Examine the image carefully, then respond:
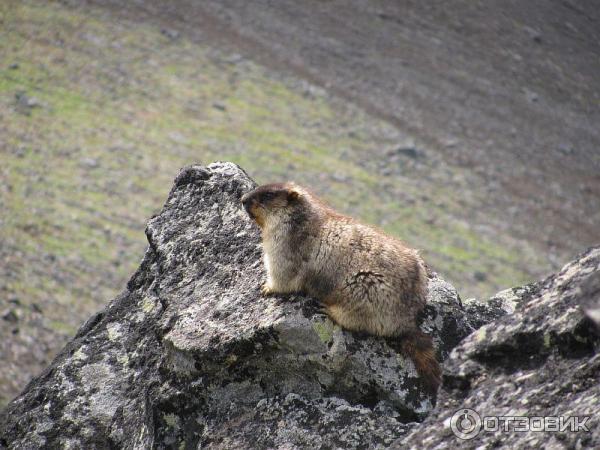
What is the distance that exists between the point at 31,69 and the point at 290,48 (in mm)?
11545

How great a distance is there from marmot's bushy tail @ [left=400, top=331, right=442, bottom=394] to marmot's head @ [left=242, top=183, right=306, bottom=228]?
202 cm

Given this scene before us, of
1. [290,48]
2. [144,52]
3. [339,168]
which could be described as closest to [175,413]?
[339,168]

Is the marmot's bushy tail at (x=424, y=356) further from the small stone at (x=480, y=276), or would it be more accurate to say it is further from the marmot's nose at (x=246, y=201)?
the small stone at (x=480, y=276)

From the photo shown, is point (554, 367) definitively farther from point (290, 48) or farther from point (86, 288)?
point (290, 48)

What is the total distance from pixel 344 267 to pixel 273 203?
1227 millimetres

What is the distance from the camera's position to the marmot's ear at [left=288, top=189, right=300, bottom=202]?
29.0 ft

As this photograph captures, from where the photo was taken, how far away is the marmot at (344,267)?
776cm

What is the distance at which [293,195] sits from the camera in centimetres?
888

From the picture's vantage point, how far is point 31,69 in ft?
96.5

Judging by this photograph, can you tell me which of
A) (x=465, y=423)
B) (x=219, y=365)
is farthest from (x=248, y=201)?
(x=465, y=423)

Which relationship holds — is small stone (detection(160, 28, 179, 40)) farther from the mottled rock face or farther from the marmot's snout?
the marmot's snout

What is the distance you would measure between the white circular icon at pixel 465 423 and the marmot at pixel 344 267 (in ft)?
4.51

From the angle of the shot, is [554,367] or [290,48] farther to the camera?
[290,48]

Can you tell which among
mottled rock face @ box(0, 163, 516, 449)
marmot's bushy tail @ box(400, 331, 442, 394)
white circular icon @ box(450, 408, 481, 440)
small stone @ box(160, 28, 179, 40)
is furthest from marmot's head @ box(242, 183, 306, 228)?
small stone @ box(160, 28, 179, 40)
